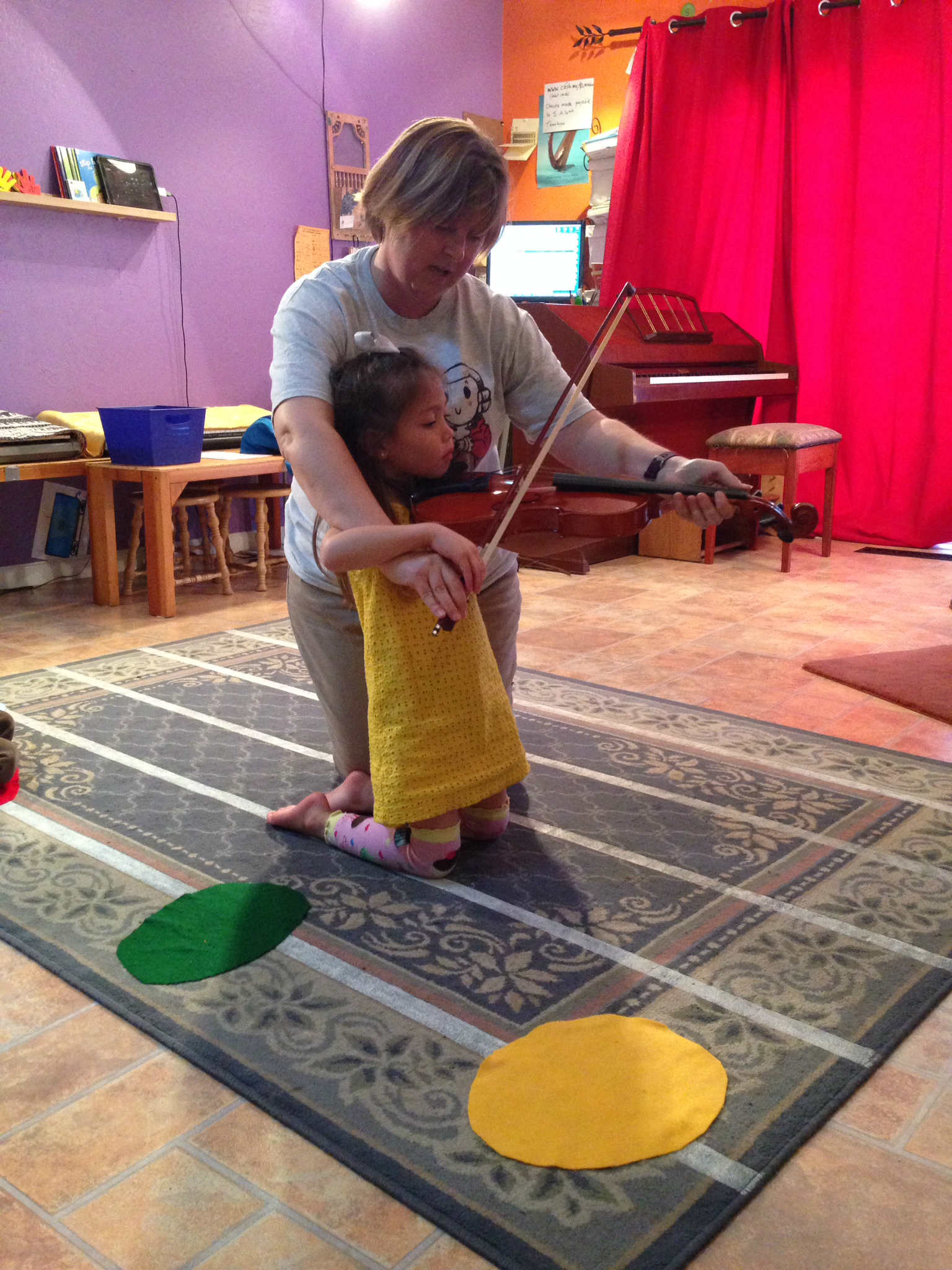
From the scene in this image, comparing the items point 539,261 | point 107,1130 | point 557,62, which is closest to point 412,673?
point 107,1130

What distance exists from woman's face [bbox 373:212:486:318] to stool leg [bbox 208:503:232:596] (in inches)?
81.6

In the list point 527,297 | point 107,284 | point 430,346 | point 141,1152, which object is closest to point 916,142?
point 527,297

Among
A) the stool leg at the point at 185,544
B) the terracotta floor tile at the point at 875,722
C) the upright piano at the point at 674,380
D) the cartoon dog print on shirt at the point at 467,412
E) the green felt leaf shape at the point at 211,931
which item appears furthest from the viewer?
the upright piano at the point at 674,380

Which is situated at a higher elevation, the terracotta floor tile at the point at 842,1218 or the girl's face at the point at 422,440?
the girl's face at the point at 422,440

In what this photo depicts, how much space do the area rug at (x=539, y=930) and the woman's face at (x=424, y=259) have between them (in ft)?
2.87

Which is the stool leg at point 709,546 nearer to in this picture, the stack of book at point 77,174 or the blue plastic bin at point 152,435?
the blue plastic bin at point 152,435

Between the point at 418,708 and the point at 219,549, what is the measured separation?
7.40 feet

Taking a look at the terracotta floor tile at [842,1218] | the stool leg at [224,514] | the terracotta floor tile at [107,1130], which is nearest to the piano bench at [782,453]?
the stool leg at [224,514]

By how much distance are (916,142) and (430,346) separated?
3.40m

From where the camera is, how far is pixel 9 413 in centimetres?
345

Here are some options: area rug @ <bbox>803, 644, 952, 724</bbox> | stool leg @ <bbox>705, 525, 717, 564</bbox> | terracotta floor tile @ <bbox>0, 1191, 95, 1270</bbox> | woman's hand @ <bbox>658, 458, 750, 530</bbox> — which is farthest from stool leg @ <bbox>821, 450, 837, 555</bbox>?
terracotta floor tile @ <bbox>0, 1191, 95, 1270</bbox>

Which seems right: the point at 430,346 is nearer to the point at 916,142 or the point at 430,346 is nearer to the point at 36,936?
the point at 36,936

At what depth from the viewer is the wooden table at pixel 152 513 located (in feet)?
11.0

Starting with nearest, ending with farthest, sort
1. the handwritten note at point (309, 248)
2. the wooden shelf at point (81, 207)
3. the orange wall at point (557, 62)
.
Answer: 1. the wooden shelf at point (81, 207)
2. the handwritten note at point (309, 248)
3. the orange wall at point (557, 62)
